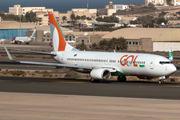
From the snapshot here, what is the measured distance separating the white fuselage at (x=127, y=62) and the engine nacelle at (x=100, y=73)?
50.8 inches

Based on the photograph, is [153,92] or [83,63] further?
[83,63]

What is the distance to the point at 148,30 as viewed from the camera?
157 meters

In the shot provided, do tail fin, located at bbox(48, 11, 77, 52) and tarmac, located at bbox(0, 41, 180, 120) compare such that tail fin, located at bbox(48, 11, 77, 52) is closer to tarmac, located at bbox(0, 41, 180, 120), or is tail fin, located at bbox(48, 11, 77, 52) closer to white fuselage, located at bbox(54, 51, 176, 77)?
white fuselage, located at bbox(54, 51, 176, 77)

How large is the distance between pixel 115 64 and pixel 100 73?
2.55 meters

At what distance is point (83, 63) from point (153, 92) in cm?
1465

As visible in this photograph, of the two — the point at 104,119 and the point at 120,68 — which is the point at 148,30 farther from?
the point at 104,119

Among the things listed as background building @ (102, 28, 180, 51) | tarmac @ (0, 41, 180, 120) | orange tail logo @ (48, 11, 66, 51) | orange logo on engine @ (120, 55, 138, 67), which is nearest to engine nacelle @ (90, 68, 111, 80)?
orange logo on engine @ (120, 55, 138, 67)

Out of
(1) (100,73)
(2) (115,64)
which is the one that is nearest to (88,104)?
(1) (100,73)

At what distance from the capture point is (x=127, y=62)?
138 ft

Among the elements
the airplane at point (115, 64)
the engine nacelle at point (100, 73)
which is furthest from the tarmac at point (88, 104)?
the engine nacelle at point (100, 73)

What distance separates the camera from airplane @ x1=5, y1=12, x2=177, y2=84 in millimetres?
40250

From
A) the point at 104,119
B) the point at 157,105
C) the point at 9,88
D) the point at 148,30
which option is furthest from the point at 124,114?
the point at 148,30

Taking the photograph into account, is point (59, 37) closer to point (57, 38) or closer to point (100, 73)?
point (57, 38)

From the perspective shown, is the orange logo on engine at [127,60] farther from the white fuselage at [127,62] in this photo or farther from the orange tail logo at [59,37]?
the orange tail logo at [59,37]
